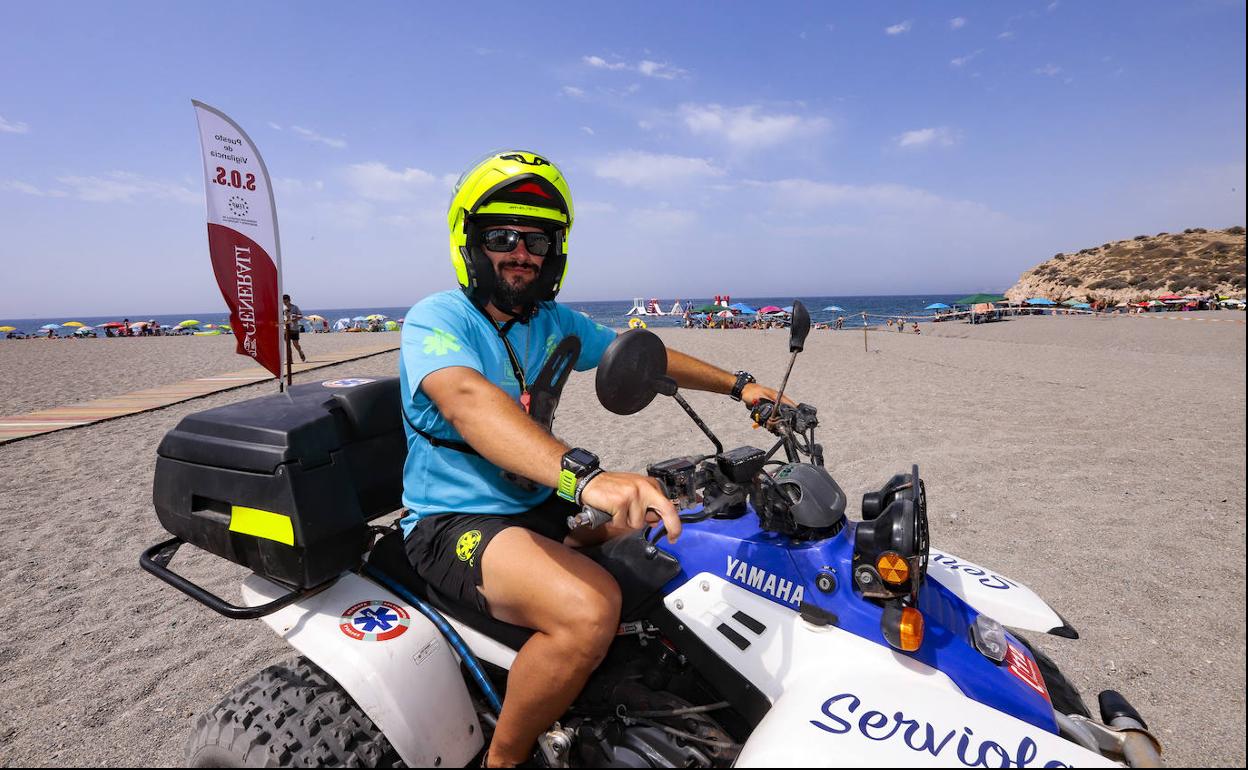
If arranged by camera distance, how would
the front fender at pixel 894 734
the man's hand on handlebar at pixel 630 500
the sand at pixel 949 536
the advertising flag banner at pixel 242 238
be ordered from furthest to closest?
the advertising flag banner at pixel 242 238 < the sand at pixel 949 536 < the man's hand on handlebar at pixel 630 500 < the front fender at pixel 894 734

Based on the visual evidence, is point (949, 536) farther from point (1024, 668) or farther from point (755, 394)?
point (1024, 668)

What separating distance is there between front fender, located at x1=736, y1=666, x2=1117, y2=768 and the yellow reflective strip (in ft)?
4.87

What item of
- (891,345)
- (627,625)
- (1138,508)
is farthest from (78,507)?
(891,345)

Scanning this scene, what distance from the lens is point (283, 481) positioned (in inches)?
78.3

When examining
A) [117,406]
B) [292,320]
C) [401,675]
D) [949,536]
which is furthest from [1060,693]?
[292,320]

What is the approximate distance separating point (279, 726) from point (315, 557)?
1.56 feet

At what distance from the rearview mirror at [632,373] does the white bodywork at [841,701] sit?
669 millimetres

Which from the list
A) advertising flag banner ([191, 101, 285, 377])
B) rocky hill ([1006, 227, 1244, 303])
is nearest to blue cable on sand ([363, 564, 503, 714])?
advertising flag banner ([191, 101, 285, 377])

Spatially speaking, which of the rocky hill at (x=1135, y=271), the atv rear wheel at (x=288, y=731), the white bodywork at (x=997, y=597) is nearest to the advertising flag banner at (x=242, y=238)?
the atv rear wheel at (x=288, y=731)

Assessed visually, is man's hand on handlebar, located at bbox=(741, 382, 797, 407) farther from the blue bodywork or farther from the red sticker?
the red sticker

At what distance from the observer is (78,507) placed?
563 centimetres

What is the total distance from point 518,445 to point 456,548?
1.61ft

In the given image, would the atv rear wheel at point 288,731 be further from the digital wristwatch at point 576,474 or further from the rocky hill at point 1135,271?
the rocky hill at point 1135,271

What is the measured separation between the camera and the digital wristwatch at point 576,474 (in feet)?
5.11
